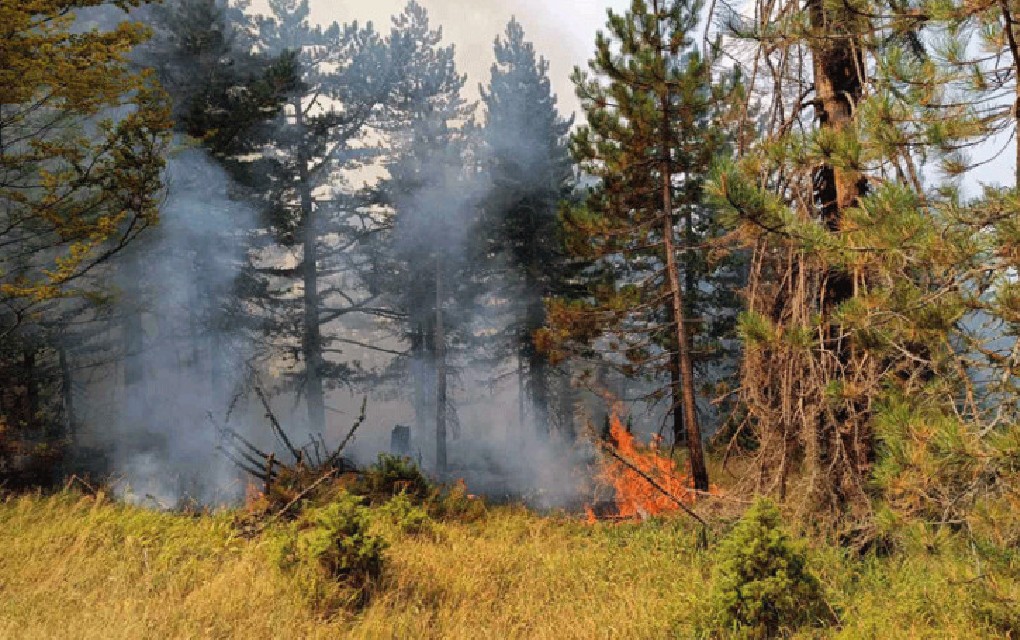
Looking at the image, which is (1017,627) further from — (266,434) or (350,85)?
(266,434)

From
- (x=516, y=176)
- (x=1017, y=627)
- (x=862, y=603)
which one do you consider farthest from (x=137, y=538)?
(x=516, y=176)

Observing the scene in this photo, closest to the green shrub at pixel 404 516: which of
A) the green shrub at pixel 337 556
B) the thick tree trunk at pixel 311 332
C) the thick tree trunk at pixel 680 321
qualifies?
the green shrub at pixel 337 556

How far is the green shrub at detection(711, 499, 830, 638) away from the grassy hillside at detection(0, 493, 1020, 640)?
0.67 feet

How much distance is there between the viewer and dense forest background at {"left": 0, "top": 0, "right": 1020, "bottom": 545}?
11.8 feet

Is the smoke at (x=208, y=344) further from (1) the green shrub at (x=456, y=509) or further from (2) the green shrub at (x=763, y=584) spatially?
(2) the green shrub at (x=763, y=584)

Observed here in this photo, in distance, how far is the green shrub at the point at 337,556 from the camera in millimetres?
4785

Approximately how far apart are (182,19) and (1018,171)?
21221mm

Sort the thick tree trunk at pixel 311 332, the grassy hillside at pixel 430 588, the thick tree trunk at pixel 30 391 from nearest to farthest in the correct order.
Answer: the grassy hillside at pixel 430 588
the thick tree trunk at pixel 30 391
the thick tree trunk at pixel 311 332

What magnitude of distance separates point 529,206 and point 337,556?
18.7 meters

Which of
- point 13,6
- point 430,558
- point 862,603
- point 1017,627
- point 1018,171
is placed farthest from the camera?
point 13,6

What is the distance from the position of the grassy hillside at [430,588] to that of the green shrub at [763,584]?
8.1 inches

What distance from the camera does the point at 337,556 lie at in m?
4.92

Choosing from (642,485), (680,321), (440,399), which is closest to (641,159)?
(680,321)

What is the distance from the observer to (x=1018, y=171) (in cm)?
333
